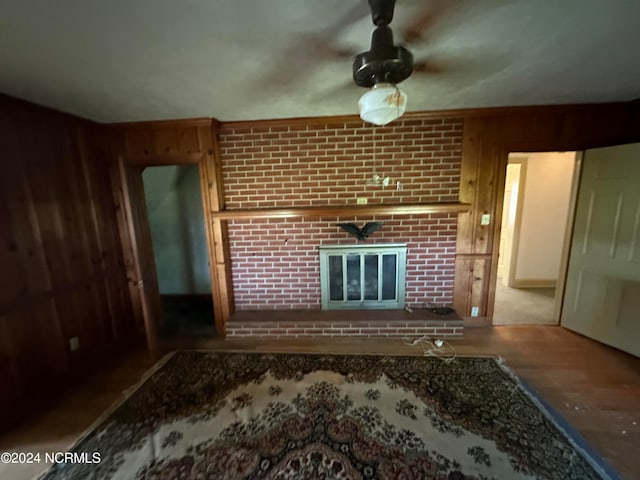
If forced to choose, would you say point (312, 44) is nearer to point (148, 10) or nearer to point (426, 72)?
point (148, 10)

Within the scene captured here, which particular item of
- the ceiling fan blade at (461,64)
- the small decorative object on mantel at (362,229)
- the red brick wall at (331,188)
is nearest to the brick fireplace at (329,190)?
the red brick wall at (331,188)

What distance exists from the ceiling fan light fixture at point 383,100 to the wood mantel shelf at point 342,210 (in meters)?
1.27

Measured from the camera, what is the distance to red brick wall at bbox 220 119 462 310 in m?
2.70

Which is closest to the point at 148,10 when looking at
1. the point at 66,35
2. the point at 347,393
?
the point at 66,35

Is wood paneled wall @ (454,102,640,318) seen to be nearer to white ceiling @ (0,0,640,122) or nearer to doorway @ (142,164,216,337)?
white ceiling @ (0,0,640,122)

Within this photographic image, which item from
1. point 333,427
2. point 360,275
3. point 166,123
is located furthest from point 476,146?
point 166,123

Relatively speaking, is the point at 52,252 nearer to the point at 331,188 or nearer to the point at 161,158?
the point at 161,158

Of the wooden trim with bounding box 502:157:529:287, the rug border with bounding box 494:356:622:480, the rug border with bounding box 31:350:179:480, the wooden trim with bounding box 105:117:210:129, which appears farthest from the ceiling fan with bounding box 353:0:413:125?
the wooden trim with bounding box 502:157:529:287

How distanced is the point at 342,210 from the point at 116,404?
238 cm

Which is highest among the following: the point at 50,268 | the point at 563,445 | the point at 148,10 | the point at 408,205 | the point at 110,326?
the point at 148,10

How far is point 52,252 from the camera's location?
7.02ft

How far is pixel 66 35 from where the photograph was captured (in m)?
1.22

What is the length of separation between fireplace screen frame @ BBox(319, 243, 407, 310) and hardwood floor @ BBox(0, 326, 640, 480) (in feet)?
1.36

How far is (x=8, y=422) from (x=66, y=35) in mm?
2424
